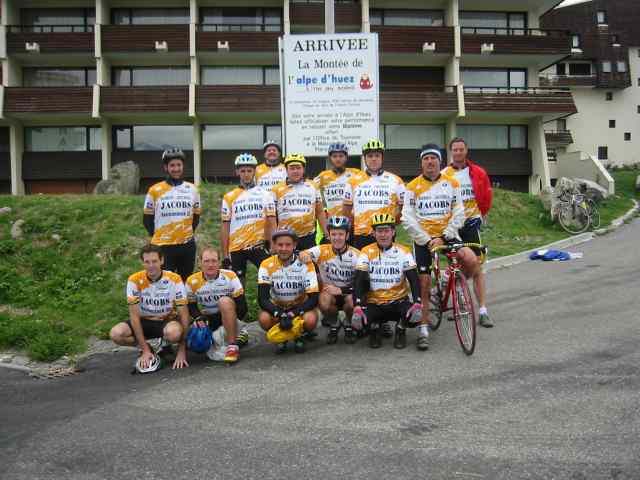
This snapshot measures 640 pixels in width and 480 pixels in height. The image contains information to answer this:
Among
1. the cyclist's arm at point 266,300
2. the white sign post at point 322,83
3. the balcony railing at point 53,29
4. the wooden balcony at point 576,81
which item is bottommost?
the cyclist's arm at point 266,300

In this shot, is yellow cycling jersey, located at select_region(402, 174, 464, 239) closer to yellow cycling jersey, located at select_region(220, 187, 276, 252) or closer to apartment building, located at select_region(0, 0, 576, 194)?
yellow cycling jersey, located at select_region(220, 187, 276, 252)

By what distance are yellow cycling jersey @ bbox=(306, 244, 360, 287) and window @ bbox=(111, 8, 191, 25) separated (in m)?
24.5

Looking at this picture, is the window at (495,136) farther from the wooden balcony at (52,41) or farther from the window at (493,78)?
the wooden balcony at (52,41)

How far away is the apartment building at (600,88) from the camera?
4541 centimetres

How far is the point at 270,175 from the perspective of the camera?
8711 millimetres

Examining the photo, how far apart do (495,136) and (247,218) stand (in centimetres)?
2519

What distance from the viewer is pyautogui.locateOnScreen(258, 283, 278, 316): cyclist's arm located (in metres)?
6.41

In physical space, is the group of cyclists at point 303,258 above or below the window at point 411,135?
below

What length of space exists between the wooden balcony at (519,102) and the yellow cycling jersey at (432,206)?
22.0 metres

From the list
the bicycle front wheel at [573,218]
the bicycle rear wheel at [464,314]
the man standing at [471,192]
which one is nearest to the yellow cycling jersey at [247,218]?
the man standing at [471,192]

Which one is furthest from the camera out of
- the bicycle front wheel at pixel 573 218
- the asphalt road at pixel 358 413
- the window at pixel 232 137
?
the window at pixel 232 137

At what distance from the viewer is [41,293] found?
9.09 meters

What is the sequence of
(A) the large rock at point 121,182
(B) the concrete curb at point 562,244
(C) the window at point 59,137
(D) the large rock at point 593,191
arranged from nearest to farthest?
(B) the concrete curb at point 562,244
(A) the large rock at point 121,182
(D) the large rock at point 593,191
(C) the window at point 59,137

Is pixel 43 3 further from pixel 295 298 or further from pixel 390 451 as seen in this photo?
pixel 390 451
